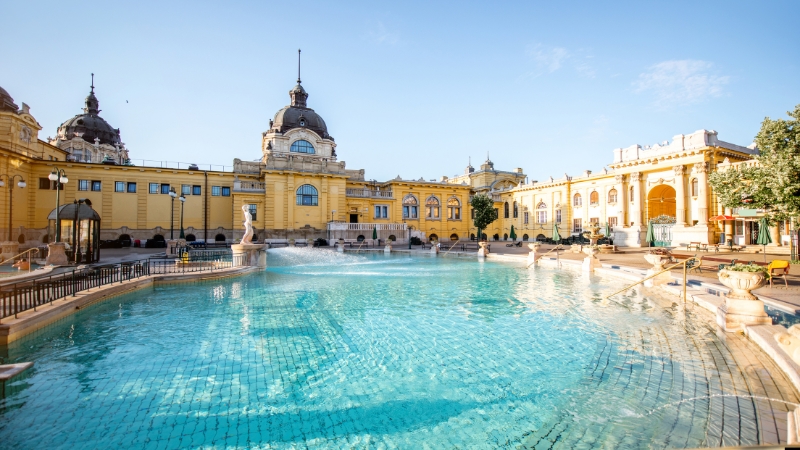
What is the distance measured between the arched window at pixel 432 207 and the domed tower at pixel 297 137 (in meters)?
13.5

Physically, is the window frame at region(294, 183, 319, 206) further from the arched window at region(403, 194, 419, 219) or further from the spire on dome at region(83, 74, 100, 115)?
the spire on dome at region(83, 74, 100, 115)

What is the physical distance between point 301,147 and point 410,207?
15457 mm

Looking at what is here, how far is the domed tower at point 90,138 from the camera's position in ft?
145

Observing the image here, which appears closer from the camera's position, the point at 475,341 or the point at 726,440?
the point at 726,440

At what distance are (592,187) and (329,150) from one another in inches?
1211

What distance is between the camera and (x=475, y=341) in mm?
7242

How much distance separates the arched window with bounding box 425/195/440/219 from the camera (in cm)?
4912

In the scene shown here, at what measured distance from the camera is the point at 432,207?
4947cm

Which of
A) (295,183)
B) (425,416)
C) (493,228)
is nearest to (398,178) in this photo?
(295,183)

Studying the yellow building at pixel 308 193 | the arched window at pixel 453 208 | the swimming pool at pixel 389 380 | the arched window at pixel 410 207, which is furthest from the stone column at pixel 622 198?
the swimming pool at pixel 389 380

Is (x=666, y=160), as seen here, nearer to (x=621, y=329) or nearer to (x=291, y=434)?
(x=621, y=329)

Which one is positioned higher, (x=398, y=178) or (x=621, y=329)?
(x=398, y=178)

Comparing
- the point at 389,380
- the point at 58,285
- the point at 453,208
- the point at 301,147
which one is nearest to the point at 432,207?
the point at 453,208

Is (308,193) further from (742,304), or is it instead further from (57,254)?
(742,304)
